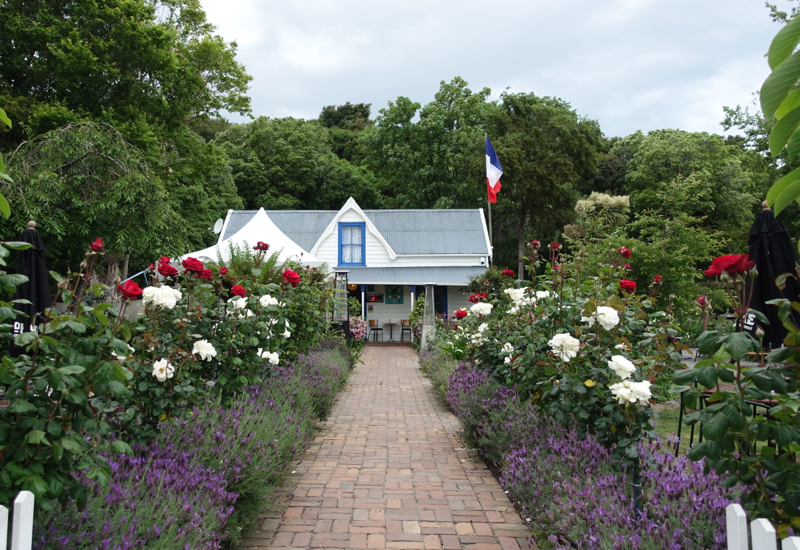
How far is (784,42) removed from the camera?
134cm

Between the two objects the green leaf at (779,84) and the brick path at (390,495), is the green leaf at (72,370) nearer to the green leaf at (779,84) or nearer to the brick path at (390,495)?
the brick path at (390,495)

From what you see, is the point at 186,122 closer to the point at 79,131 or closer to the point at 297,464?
the point at 79,131

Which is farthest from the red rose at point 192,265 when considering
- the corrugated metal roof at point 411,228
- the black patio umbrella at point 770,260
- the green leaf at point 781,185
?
the corrugated metal roof at point 411,228

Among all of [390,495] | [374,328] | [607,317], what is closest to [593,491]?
[607,317]

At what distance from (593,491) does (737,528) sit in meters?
1.47

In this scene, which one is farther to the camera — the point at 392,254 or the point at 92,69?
the point at 392,254

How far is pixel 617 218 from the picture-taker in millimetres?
25453

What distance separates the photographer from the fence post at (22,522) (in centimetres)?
159

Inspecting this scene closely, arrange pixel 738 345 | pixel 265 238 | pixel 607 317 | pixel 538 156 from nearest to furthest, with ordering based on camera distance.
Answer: pixel 738 345 < pixel 607 317 < pixel 265 238 < pixel 538 156

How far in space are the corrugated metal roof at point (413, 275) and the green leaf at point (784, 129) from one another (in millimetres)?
19566

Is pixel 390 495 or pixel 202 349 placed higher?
pixel 202 349

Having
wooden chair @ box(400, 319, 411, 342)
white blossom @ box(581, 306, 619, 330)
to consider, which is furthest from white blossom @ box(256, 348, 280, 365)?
wooden chair @ box(400, 319, 411, 342)

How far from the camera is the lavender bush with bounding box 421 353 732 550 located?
2.49 m

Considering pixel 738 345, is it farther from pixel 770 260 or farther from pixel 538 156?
pixel 538 156
